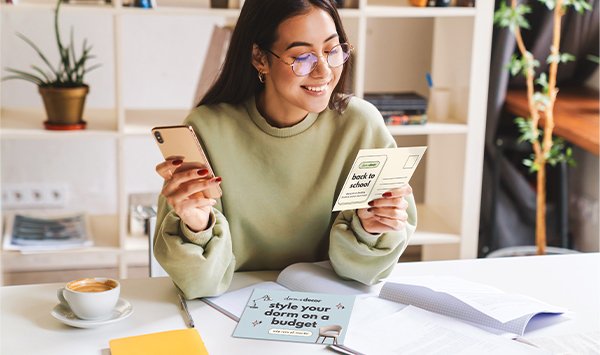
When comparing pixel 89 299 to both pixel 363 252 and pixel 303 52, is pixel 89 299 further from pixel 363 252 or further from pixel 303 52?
pixel 303 52

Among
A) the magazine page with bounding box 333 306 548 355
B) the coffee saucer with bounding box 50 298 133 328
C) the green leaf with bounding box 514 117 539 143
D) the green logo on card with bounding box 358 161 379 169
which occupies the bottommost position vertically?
the magazine page with bounding box 333 306 548 355

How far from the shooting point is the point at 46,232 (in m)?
2.97

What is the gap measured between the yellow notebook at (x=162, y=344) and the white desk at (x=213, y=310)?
2 cm

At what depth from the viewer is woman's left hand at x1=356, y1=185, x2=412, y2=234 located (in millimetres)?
1575

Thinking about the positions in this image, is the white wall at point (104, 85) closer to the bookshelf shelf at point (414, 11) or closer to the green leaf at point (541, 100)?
the bookshelf shelf at point (414, 11)

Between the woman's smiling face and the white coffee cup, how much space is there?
53 cm

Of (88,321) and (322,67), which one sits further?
(322,67)

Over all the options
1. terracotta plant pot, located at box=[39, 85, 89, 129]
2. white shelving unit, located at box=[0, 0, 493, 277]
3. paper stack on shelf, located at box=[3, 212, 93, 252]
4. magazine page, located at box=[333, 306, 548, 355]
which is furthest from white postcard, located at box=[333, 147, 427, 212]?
paper stack on shelf, located at box=[3, 212, 93, 252]

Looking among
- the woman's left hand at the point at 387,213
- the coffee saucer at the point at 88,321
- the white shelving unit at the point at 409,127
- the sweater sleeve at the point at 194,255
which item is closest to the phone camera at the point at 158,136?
the sweater sleeve at the point at 194,255

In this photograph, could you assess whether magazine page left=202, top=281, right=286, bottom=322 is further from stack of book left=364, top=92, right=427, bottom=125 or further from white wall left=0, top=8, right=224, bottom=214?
white wall left=0, top=8, right=224, bottom=214

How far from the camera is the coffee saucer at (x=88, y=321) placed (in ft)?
4.66

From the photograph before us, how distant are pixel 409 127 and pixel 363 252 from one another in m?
1.40

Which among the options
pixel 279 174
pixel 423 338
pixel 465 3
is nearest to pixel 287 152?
pixel 279 174

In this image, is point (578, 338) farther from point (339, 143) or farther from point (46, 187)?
point (46, 187)
